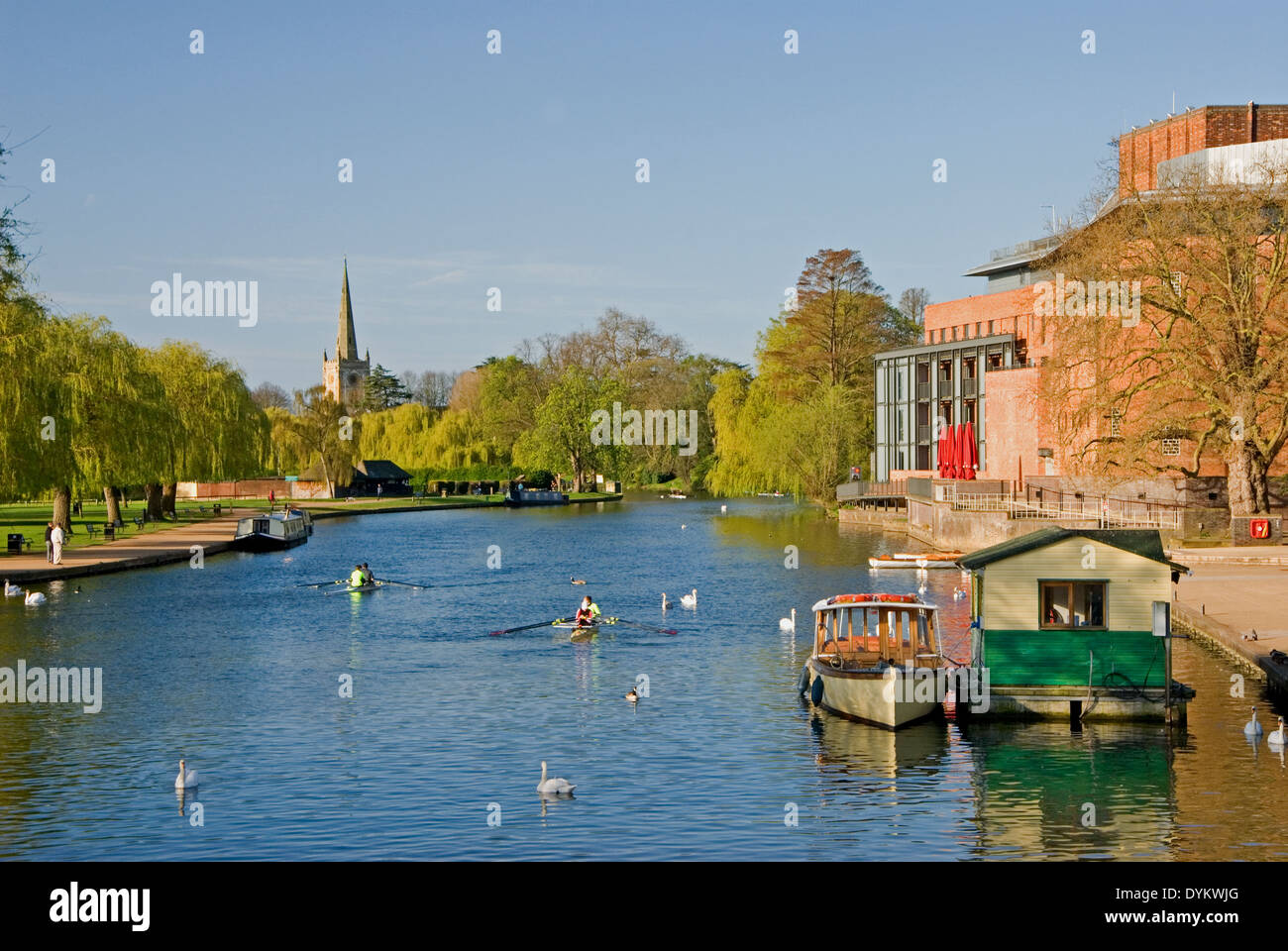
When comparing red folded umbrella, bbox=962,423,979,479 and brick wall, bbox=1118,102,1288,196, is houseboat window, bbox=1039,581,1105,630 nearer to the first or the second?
red folded umbrella, bbox=962,423,979,479

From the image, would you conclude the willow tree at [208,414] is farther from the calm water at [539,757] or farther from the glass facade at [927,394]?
the glass facade at [927,394]

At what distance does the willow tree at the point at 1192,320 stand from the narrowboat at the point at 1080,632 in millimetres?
33069

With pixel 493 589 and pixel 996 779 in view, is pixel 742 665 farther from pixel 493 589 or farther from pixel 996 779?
pixel 493 589

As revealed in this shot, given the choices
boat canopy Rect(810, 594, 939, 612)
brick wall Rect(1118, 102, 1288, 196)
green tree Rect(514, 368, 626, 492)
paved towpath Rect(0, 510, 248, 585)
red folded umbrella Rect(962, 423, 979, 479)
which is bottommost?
paved towpath Rect(0, 510, 248, 585)

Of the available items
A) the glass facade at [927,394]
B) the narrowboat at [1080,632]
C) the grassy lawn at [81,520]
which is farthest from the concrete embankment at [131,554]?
the glass facade at [927,394]

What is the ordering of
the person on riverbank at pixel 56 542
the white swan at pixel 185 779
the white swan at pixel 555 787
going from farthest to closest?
the person on riverbank at pixel 56 542
the white swan at pixel 185 779
the white swan at pixel 555 787

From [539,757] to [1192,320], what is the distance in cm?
4254

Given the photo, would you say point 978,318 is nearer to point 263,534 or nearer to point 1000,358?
point 1000,358

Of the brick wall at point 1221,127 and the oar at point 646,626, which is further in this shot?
the brick wall at point 1221,127

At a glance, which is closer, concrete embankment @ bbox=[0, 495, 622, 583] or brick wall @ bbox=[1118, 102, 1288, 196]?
concrete embankment @ bbox=[0, 495, 622, 583]

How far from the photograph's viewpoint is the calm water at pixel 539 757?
21359 mm

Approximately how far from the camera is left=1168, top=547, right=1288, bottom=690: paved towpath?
1355 inches

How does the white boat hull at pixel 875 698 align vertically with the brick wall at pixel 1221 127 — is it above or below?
below

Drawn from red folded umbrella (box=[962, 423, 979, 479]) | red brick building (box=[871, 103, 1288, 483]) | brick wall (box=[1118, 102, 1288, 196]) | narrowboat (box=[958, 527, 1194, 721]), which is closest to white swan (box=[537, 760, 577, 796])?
narrowboat (box=[958, 527, 1194, 721])
